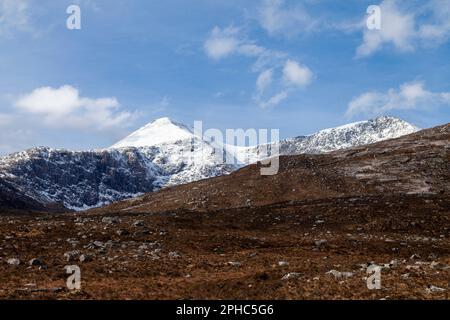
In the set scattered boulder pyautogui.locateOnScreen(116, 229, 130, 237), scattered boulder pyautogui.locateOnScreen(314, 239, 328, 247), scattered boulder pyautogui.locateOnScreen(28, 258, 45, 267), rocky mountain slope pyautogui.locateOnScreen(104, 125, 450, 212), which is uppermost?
rocky mountain slope pyautogui.locateOnScreen(104, 125, 450, 212)

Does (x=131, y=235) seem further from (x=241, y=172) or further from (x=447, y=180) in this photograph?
(x=241, y=172)

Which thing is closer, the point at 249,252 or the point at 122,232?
the point at 249,252

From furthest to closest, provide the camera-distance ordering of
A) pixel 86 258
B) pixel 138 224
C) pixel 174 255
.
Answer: pixel 138 224 < pixel 174 255 < pixel 86 258

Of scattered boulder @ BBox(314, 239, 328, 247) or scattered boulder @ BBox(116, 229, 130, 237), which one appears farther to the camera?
scattered boulder @ BBox(116, 229, 130, 237)

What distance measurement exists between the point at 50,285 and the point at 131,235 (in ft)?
45.9

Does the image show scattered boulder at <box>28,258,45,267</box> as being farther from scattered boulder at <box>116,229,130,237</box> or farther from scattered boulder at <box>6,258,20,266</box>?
scattered boulder at <box>116,229,130,237</box>

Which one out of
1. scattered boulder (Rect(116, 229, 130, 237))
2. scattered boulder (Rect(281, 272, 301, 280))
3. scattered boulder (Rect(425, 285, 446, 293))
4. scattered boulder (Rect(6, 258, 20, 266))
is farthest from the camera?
scattered boulder (Rect(116, 229, 130, 237))

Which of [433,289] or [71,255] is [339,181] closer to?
[71,255]

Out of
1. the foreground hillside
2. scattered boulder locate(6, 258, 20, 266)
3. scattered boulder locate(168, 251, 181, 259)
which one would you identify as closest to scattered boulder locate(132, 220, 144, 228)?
the foreground hillside

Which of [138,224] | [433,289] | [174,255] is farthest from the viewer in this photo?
[138,224]

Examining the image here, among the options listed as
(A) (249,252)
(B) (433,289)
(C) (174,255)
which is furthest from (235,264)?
(B) (433,289)

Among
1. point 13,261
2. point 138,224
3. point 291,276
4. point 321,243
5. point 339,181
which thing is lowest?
point 291,276

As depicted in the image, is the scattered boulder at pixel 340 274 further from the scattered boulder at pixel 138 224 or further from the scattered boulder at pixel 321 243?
the scattered boulder at pixel 138 224

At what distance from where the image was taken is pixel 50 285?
813 inches
